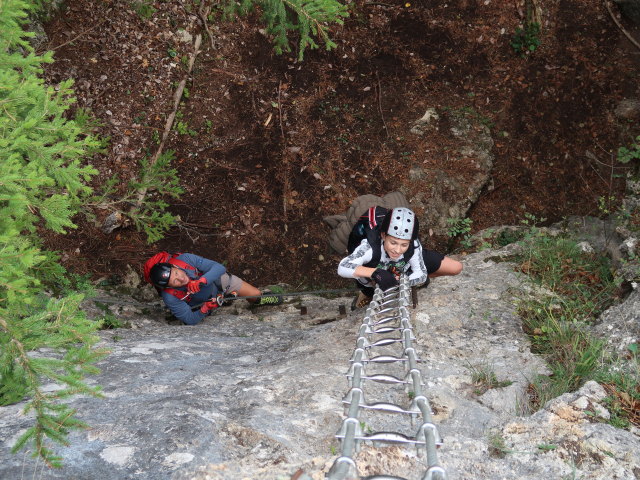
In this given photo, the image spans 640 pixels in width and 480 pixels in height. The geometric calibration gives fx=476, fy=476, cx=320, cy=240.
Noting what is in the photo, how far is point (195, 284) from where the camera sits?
23.1ft

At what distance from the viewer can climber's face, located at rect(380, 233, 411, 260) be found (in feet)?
16.6

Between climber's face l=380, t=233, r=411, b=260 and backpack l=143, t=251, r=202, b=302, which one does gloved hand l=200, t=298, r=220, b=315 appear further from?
climber's face l=380, t=233, r=411, b=260

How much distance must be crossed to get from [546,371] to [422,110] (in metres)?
6.25

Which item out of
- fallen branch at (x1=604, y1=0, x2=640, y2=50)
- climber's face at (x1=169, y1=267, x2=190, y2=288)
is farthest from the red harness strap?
fallen branch at (x1=604, y1=0, x2=640, y2=50)

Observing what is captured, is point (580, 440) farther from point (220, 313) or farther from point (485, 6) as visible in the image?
point (485, 6)

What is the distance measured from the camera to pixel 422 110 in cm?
920

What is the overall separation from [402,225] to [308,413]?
2.24 meters

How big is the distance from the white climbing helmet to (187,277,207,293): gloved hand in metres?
3.32

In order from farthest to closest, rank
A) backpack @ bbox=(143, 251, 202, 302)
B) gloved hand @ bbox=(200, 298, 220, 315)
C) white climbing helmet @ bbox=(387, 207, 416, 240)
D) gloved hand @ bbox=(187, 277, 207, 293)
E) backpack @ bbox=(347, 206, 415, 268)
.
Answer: gloved hand @ bbox=(200, 298, 220, 315) < gloved hand @ bbox=(187, 277, 207, 293) < backpack @ bbox=(143, 251, 202, 302) < backpack @ bbox=(347, 206, 415, 268) < white climbing helmet @ bbox=(387, 207, 416, 240)

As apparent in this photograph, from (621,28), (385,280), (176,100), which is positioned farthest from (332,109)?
(621,28)

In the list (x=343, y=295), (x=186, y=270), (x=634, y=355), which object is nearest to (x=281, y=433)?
(x=634, y=355)

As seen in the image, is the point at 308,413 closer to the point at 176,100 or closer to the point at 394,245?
the point at 394,245

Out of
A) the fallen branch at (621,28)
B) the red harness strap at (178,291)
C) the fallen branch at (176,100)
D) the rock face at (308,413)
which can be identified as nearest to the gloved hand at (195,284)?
the red harness strap at (178,291)

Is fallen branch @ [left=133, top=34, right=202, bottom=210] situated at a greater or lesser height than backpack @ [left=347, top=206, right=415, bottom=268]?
greater
